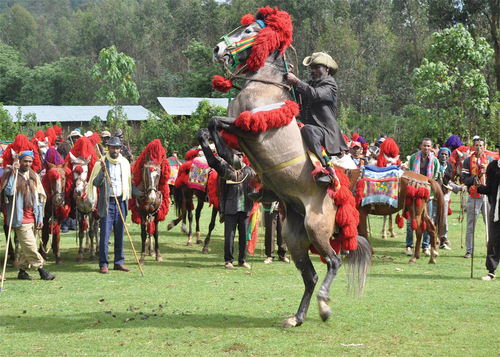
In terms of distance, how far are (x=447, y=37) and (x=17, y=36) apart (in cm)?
7284

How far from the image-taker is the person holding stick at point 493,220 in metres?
8.50

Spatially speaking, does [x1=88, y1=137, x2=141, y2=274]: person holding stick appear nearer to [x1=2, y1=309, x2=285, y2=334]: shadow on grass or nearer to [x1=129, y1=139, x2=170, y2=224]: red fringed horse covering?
[x1=129, y1=139, x2=170, y2=224]: red fringed horse covering

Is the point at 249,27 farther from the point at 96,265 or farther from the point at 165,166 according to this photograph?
the point at 96,265

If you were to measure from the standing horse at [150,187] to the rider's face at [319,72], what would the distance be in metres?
4.73

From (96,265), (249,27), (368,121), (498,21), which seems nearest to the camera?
(249,27)

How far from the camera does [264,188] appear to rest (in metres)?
6.46

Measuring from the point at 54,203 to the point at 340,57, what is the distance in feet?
110

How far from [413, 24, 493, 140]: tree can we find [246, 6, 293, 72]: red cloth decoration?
19245mm

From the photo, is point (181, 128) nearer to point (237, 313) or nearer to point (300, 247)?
point (237, 313)

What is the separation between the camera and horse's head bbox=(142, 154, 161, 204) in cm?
995

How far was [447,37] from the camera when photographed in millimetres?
22828

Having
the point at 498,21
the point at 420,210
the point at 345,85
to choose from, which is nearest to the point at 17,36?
the point at 345,85

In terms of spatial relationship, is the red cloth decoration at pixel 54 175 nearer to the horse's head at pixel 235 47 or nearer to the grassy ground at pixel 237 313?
the grassy ground at pixel 237 313

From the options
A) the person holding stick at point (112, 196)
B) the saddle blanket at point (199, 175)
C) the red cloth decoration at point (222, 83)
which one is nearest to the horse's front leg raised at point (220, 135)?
the red cloth decoration at point (222, 83)
